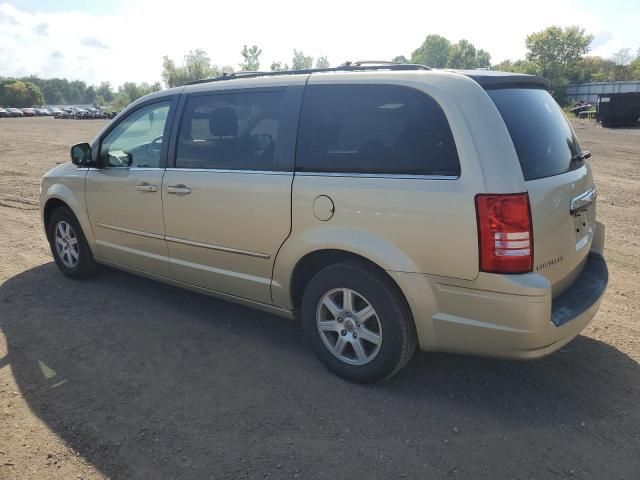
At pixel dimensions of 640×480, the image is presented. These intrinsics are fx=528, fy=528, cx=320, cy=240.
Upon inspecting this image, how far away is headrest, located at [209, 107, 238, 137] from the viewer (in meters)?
3.83

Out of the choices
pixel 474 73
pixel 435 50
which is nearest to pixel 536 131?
pixel 474 73

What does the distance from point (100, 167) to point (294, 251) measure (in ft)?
7.94

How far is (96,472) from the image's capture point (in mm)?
2646

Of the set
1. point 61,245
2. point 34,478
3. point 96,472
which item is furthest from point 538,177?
point 61,245

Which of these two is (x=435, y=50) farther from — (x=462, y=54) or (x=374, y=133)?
(x=374, y=133)

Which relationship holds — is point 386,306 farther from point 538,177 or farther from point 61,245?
point 61,245

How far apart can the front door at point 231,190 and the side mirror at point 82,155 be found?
1.20 meters

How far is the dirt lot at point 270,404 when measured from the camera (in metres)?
2.68

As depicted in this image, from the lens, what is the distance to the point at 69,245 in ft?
17.6

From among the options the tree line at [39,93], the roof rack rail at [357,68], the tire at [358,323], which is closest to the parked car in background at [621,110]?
the roof rack rail at [357,68]

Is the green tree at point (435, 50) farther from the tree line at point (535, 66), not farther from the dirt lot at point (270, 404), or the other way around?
the dirt lot at point (270, 404)

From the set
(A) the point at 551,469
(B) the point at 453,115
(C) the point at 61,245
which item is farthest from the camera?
(C) the point at 61,245

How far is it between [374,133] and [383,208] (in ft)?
1.54

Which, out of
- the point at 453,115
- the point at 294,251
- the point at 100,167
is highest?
the point at 453,115
